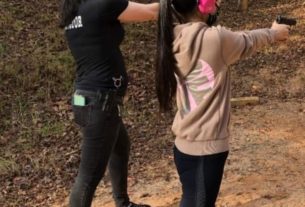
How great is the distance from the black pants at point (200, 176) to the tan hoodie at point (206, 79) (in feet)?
0.13

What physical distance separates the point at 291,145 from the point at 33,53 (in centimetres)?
328

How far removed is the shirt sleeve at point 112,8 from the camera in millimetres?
2598

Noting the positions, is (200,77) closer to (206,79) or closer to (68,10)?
(206,79)

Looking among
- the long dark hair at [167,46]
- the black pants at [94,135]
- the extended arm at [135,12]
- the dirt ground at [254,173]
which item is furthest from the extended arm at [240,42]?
the dirt ground at [254,173]

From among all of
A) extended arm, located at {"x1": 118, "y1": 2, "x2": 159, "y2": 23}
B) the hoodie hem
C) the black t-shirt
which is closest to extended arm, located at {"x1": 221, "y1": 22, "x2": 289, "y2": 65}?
the hoodie hem

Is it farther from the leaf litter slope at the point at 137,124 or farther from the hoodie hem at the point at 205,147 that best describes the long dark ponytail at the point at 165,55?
the leaf litter slope at the point at 137,124

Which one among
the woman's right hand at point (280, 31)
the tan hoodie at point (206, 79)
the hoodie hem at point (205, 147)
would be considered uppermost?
the woman's right hand at point (280, 31)

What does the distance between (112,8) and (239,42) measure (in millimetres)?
717

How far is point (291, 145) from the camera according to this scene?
15.1 feet

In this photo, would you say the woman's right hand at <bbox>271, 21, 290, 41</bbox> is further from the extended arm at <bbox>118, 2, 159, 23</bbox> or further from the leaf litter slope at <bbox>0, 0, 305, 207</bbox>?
the leaf litter slope at <bbox>0, 0, 305, 207</bbox>

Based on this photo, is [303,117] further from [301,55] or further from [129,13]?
[129,13]

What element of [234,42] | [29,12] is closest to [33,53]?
[29,12]

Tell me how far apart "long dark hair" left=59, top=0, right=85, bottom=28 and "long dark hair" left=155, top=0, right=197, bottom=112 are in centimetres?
57

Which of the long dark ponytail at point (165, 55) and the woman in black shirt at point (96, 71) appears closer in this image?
the long dark ponytail at point (165, 55)
